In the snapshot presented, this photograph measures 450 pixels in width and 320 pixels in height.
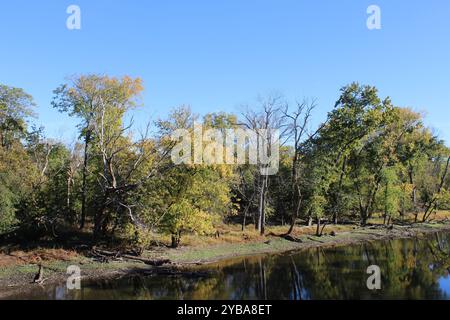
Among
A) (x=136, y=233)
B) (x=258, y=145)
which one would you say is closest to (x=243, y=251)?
(x=136, y=233)

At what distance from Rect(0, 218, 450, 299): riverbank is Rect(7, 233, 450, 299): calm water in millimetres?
1521

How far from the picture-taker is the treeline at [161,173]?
28453 millimetres

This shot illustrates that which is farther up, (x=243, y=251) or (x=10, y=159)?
(x=10, y=159)

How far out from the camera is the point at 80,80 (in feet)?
113

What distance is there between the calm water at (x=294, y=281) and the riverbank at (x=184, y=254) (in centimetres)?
152

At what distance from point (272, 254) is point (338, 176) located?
→ 18.7 meters

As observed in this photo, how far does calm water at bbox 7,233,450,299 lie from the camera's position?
61.6 ft

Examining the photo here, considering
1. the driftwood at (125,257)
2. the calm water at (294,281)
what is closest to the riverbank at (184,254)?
the driftwood at (125,257)

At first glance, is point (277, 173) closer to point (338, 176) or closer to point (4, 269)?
point (338, 176)

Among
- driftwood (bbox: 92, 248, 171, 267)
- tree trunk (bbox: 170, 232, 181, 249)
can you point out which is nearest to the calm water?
driftwood (bbox: 92, 248, 171, 267)

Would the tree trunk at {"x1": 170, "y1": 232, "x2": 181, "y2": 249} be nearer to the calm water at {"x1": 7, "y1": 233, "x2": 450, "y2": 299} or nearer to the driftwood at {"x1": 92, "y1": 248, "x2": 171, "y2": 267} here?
the driftwood at {"x1": 92, "y1": 248, "x2": 171, "y2": 267}

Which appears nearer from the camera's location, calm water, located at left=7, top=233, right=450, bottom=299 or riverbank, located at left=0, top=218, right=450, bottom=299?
calm water, located at left=7, top=233, right=450, bottom=299

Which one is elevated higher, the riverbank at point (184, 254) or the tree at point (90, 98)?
the tree at point (90, 98)

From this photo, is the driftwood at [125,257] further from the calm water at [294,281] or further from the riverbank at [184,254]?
the calm water at [294,281]
